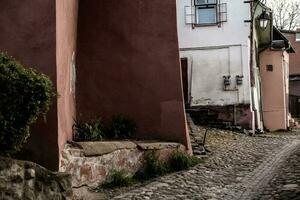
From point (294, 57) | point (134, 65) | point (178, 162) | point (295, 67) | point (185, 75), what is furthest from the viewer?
point (294, 57)

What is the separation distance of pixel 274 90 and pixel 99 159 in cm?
1506

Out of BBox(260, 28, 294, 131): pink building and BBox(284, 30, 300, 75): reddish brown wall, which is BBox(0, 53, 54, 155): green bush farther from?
BBox(284, 30, 300, 75): reddish brown wall

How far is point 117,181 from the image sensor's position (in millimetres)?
9109

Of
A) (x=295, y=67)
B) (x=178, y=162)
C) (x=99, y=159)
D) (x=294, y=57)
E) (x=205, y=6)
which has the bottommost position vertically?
(x=178, y=162)

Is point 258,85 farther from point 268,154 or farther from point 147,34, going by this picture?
point 147,34

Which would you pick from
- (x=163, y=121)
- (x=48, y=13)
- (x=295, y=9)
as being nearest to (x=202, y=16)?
(x=163, y=121)

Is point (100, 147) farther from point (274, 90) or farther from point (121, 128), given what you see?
point (274, 90)

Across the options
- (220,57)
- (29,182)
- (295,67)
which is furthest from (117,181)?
(295,67)

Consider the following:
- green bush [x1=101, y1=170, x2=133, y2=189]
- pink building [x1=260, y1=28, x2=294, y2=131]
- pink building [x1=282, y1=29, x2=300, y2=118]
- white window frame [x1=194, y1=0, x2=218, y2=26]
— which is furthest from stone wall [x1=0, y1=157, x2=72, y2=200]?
pink building [x1=282, y1=29, x2=300, y2=118]

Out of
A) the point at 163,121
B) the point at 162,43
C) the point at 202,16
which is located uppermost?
the point at 202,16

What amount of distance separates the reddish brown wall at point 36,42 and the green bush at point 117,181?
1239 millimetres

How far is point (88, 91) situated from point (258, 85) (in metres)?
12.0

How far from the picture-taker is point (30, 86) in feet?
21.6

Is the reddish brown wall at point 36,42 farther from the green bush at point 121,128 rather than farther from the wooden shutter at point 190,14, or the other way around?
the wooden shutter at point 190,14
